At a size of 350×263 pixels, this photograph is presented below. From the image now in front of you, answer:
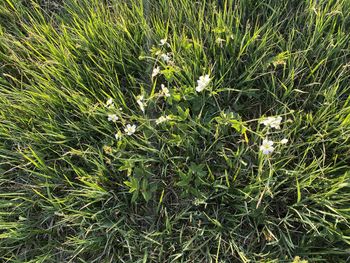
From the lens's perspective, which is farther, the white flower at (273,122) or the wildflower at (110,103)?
the wildflower at (110,103)

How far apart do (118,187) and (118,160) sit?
0.11 metres

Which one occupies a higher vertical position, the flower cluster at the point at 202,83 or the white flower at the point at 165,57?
the white flower at the point at 165,57

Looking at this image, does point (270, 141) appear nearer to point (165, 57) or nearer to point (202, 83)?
point (202, 83)

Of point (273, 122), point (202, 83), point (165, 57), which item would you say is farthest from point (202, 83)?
point (273, 122)

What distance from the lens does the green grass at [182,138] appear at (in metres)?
1.33

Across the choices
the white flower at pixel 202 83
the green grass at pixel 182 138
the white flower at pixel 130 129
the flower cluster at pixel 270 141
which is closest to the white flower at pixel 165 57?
the green grass at pixel 182 138

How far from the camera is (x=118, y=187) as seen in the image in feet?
4.78

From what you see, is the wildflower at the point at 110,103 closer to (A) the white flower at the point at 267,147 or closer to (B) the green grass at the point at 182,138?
(B) the green grass at the point at 182,138

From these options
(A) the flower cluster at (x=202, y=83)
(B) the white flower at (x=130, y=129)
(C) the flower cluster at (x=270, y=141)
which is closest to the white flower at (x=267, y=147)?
(C) the flower cluster at (x=270, y=141)

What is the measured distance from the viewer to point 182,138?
1.38m

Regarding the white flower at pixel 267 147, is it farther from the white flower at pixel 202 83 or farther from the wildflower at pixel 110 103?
the wildflower at pixel 110 103

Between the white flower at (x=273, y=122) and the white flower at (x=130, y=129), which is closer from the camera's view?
the white flower at (x=273, y=122)

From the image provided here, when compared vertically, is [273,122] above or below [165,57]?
below

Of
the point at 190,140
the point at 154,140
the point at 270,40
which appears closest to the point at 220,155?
the point at 190,140
